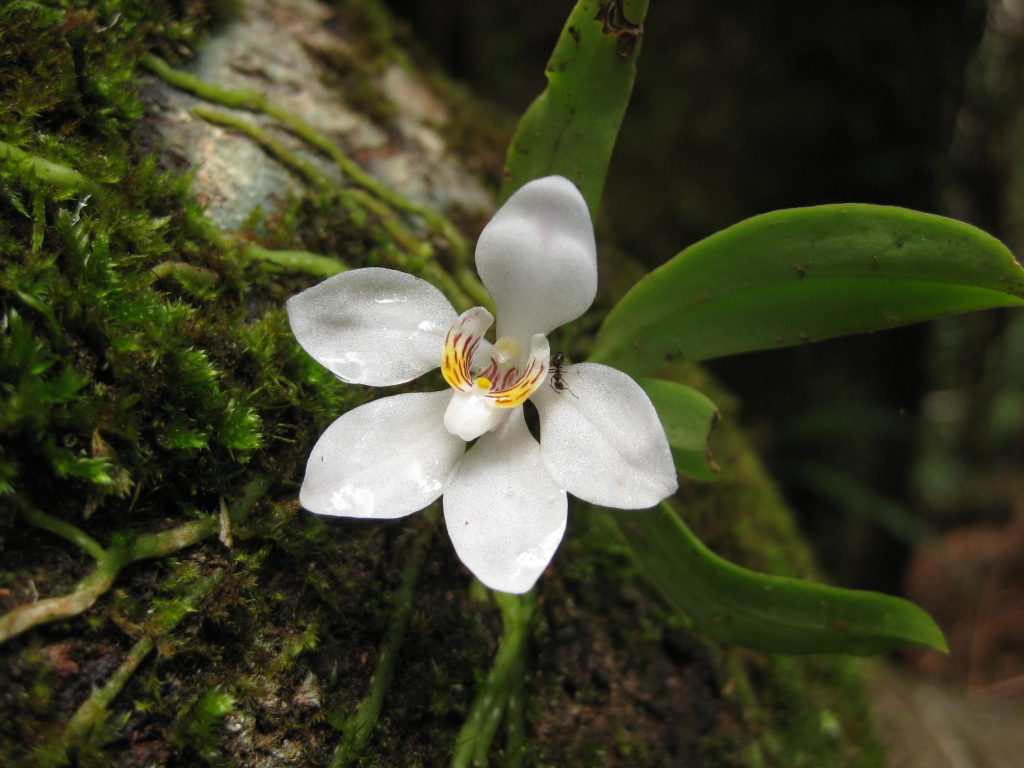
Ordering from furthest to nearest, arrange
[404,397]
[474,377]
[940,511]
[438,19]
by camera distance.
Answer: [940,511], [438,19], [474,377], [404,397]

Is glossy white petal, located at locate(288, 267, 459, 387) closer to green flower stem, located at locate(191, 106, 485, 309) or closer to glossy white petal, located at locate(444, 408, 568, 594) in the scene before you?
glossy white petal, located at locate(444, 408, 568, 594)

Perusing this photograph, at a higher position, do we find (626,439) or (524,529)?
(626,439)

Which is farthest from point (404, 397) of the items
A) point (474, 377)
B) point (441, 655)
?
point (441, 655)

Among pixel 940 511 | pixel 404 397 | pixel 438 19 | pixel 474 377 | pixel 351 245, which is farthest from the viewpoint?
pixel 940 511

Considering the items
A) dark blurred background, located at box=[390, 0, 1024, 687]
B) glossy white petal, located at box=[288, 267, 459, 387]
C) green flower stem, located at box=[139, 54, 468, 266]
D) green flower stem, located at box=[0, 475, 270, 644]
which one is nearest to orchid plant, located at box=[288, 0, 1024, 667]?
glossy white petal, located at box=[288, 267, 459, 387]

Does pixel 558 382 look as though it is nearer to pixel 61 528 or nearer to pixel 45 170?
pixel 61 528

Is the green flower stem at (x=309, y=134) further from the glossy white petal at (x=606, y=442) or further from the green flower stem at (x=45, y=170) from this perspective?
the glossy white petal at (x=606, y=442)

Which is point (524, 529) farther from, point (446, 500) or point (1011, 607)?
point (1011, 607)

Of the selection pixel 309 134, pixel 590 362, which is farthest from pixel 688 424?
pixel 309 134
